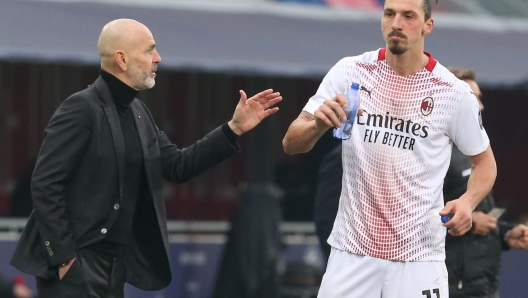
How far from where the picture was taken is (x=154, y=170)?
5180mm

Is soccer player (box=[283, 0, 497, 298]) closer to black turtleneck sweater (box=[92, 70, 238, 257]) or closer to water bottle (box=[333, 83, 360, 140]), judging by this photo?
water bottle (box=[333, 83, 360, 140])

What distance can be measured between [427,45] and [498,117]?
11.7 ft

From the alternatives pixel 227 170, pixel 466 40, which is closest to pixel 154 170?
pixel 466 40

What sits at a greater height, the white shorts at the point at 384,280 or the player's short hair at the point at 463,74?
the player's short hair at the point at 463,74

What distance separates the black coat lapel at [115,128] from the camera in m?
4.98

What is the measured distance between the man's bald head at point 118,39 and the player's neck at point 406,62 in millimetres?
1144

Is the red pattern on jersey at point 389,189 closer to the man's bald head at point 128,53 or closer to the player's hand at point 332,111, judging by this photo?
the player's hand at point 332,111

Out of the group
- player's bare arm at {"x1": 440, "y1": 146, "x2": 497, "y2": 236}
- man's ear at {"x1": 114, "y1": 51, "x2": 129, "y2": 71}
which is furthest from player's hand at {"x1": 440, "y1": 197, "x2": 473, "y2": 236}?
man's ear at {"x1": 114, "y1": 51, "x2": 129, "y2": 71}

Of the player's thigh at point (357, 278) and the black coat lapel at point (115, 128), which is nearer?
the player's thigh at point (357, 278)

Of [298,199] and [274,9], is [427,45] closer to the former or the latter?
[274,9]

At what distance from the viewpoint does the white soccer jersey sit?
4.75 m

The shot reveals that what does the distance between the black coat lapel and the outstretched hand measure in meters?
0.57

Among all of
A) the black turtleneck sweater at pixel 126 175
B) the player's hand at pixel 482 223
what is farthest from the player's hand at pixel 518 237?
the black turtleneck sweater at pixel 126 175

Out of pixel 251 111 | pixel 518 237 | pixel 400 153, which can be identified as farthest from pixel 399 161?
pixel 518 237
